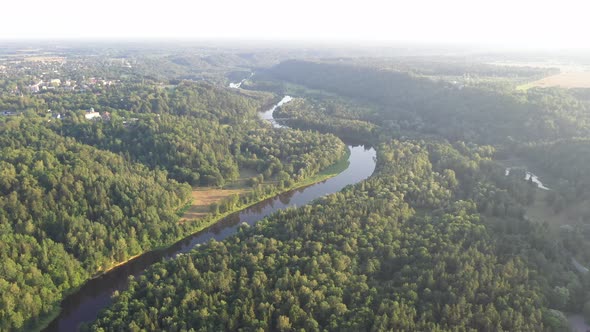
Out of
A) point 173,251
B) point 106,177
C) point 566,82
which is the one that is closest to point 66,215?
point 106,177

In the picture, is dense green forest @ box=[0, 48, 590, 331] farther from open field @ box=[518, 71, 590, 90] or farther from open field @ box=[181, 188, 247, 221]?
open field @ box=[518, 71, 590, 90]

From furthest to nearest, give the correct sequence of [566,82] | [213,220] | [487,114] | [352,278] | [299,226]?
[566,82], [487,114], [213,220], [299,226], [352,278]

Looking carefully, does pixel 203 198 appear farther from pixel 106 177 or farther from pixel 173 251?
pixel 173 251

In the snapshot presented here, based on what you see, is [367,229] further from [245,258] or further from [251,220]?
→ [251,220]

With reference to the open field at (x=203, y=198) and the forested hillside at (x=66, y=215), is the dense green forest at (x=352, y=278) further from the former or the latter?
the open field at (x=203, y=198)

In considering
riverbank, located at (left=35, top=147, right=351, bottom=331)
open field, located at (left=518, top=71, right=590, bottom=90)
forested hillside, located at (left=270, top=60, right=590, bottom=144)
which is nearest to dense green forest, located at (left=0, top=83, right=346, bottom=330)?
riverbank, located at (left=35, top=147, right=351, bottom=331)

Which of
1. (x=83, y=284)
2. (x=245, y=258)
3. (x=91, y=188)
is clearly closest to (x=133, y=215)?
(x=91, y=188)

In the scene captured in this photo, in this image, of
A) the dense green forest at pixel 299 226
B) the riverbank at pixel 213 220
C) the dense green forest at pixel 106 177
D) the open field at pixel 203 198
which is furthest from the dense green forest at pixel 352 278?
the open field at pixel 203 198

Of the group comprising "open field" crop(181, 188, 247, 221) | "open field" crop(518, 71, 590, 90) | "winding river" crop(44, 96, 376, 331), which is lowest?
"winding river" crop(44, 96, 376, 331)
